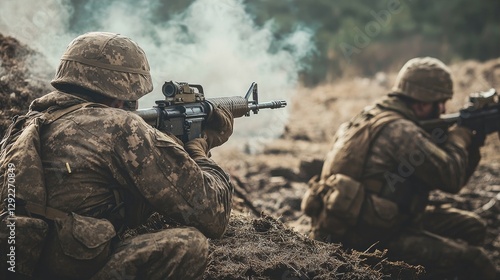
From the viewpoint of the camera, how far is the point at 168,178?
3.47 metres

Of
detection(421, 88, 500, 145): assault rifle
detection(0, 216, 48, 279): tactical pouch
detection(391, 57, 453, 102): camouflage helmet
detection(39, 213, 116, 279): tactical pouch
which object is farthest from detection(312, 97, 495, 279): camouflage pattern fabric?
detection(0, 216, 48, 279): tactical pouch

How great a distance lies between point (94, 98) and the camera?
3.69 metres

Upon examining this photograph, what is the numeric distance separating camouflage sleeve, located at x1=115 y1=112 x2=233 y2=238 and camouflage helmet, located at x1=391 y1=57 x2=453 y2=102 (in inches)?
134

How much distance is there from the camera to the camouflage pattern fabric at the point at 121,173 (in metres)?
3.33

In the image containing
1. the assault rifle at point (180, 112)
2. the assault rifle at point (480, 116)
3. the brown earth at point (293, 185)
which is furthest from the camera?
the assault rifle at point (480, 116)

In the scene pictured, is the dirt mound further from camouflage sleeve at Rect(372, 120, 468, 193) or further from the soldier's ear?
the soldier's ear

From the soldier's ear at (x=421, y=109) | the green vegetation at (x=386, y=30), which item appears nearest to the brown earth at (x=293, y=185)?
the soldier's ear at (x=421, y=109)

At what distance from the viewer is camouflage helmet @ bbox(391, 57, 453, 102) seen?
21.3 feet

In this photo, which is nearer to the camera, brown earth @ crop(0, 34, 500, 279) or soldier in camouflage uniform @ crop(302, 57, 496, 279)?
brown earth @ crop(0, 34, 500, 279)

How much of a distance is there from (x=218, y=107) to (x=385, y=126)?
89.9 inches

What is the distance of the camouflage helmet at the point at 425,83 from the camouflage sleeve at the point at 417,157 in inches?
17.8

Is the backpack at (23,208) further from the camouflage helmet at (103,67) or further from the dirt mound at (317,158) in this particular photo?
the dirt mound at (317,158)

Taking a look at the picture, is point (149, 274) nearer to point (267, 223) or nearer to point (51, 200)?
point (51, 200)

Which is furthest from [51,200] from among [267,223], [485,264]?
[485,264]
